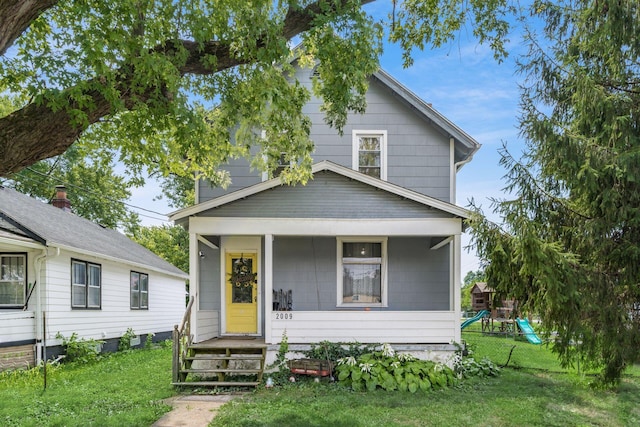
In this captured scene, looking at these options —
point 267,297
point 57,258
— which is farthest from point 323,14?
point 57,258

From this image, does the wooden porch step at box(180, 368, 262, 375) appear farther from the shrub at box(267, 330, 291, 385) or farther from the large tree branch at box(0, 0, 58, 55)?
the large tree branch at box(0, 0, 58, 55)

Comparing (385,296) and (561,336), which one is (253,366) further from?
(561,336)

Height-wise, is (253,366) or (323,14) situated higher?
(323,14)

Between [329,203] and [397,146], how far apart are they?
2753mm

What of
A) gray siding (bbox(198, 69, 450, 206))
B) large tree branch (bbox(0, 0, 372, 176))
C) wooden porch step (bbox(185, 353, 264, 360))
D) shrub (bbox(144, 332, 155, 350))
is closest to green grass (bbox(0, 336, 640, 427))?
wooden porch step (bbox(185, 353, 264, 360))

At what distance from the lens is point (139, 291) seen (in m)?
16.6

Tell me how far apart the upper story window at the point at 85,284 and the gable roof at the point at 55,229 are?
0.53m

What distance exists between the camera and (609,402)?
767 centimetres

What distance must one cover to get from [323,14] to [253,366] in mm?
6730

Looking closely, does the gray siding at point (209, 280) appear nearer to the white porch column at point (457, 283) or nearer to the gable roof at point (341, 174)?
the gable roof at point (341, 174)

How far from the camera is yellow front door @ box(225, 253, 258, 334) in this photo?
35.2 feet

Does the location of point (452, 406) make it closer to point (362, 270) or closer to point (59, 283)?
point (362, 270)

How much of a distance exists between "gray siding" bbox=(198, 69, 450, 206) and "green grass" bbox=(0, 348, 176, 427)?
171 inches

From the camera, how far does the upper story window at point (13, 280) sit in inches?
424
